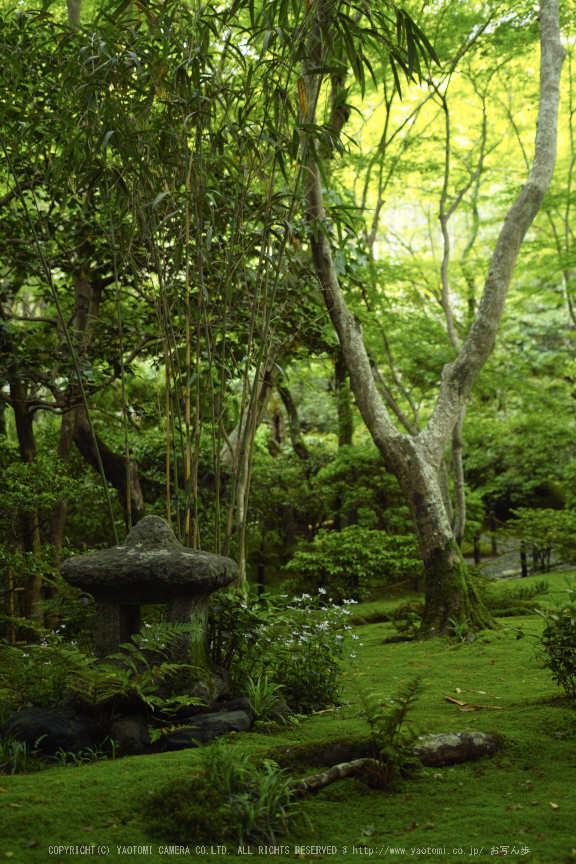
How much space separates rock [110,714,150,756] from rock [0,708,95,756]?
0.11 meters

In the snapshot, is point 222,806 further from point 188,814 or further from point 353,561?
point 353,561

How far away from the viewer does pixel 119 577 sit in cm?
275

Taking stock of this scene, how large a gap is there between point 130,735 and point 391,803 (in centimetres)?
115

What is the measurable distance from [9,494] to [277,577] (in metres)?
5.26

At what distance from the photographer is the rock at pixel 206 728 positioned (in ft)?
8.54

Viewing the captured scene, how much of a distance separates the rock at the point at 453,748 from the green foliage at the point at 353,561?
15.9 feet

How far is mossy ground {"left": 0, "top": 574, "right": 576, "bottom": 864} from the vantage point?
178 centimetres

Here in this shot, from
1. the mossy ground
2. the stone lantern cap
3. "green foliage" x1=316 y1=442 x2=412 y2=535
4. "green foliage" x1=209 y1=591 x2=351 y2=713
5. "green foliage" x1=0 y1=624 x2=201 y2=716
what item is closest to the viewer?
the mossy ground

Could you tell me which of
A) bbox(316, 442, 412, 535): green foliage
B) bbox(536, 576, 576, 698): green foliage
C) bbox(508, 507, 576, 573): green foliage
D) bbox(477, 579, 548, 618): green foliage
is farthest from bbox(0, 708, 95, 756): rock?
bbox(508, 507, 576, 573): green foliage

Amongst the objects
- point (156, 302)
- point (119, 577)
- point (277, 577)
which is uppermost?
point (156, 302)

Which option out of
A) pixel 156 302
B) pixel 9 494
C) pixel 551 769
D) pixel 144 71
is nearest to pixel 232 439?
pixel 9 494

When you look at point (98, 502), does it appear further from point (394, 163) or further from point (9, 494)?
point (394, 163)

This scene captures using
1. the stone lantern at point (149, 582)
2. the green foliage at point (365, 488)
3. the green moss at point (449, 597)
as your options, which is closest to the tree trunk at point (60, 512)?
the stone lantern at point (149, 582)

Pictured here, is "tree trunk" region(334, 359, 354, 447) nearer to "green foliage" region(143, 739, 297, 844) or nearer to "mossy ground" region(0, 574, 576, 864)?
"mossy ground" region(0, 574, 576, 864)
